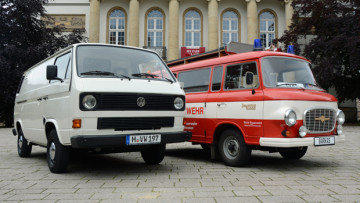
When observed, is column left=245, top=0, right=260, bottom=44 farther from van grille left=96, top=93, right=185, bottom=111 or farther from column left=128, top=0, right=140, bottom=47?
van grille left=96, top=93, right=185, bottom=111

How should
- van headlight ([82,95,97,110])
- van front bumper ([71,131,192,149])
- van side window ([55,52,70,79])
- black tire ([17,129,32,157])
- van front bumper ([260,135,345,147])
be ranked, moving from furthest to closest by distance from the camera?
black tire ([17,129,32,157]), van side window ([55,52,70,79]), van front bumper ([260,135,345,147]), van headlight ([82,95,97,110]), van front bumper ([71,131,192,149])

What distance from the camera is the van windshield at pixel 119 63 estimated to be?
546 centimetres

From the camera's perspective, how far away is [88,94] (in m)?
4.91

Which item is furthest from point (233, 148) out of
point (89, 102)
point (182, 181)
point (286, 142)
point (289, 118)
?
point (89, 102)

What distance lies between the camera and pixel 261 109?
5910mm

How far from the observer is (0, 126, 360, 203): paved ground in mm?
4137

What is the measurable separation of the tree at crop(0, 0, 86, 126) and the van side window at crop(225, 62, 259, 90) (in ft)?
54.3

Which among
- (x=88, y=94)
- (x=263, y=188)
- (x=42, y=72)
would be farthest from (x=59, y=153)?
(x=263, y=188)

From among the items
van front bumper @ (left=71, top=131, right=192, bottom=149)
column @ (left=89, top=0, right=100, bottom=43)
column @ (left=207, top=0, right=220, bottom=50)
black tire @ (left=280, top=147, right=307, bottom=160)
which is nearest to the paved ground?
black tire @ (left=280, top=147, right=307, bottom=160)

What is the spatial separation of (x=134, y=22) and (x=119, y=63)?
1017 inches

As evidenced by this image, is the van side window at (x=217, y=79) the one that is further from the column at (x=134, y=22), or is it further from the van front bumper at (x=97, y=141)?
the column at (x=134, y=22)

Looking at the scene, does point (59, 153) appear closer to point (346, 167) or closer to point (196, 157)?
point (196, 157)

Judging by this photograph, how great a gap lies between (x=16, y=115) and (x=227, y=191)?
6.04m

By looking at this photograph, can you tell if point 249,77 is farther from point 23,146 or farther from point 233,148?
point 23,146
